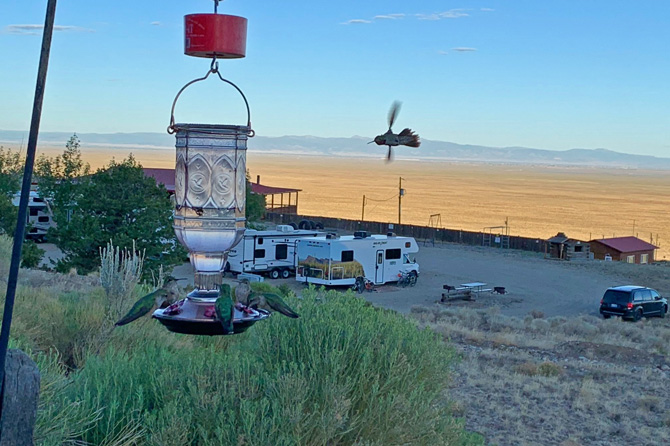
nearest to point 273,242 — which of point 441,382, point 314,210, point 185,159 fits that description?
point 441,382

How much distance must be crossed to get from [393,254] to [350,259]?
7.84 feet

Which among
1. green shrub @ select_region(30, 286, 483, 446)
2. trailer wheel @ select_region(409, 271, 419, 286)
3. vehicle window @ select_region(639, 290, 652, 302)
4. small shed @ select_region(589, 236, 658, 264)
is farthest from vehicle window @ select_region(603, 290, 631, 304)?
green shrub @ select_region(30, 286, 483, 446)

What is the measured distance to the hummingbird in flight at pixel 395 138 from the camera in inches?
182

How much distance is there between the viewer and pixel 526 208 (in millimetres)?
114750

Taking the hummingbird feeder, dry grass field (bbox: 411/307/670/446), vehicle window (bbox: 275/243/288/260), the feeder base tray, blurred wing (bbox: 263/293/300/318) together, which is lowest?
dry grass field (bbox: 411/307/670/446)

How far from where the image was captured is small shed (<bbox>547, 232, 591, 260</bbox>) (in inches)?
1498

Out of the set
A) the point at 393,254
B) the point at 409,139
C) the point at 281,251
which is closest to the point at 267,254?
the point at 281,251

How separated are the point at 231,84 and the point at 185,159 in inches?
14.9

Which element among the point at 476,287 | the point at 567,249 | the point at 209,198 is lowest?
the point at 476,287

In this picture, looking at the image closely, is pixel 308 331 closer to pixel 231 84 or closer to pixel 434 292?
pixel 231 84

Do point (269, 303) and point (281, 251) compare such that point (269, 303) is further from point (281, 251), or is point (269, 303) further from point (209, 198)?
point (281, 251)

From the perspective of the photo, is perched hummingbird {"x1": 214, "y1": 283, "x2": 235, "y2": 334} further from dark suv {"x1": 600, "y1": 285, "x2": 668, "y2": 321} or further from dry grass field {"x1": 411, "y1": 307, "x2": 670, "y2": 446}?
dark suv {"x1": 600, "y1": 285, "x2": 668, "y2": 321}

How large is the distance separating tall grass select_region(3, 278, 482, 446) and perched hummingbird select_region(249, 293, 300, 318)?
1716 millimetres

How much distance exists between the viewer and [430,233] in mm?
46406
